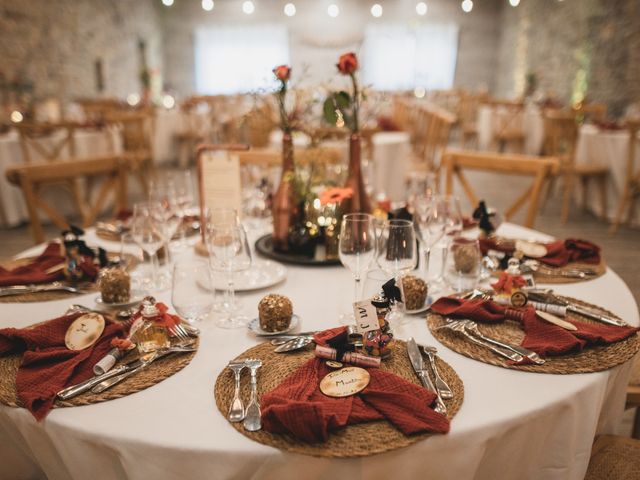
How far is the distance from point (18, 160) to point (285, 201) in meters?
4.09

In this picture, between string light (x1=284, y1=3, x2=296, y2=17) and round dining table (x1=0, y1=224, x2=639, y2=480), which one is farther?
string light (x1=284, y1=3, x2=296, y2=17)

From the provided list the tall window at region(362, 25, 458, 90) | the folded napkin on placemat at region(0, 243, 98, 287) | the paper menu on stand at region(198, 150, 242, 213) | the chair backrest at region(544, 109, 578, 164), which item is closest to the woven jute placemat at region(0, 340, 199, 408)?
the folded napkin on placemat at region(0, 243, 98, 287)

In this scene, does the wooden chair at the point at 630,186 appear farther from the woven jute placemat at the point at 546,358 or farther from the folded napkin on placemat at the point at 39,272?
the folded napkin on placemat at the point at 39,272

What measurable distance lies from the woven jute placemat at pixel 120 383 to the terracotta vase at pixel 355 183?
0.71m

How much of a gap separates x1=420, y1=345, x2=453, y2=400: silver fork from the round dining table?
3 cm

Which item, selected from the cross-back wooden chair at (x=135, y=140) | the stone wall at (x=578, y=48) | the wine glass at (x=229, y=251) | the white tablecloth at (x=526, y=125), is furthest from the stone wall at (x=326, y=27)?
the wine glass at (x=229, y=251)

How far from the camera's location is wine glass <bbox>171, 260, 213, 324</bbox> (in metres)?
1.07

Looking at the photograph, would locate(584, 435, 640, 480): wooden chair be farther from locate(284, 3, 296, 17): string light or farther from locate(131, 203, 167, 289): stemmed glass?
locate(284, 3, 296, 17): string light

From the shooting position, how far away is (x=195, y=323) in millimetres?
1104

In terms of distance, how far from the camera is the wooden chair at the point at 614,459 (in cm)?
107

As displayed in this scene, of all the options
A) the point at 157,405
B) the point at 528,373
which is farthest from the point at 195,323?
the point at 528,373

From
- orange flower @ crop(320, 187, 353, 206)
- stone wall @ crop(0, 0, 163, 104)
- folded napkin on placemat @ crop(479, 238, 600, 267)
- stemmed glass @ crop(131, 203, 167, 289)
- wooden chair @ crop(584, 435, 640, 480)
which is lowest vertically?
wooden chair @ crop(584, 435, 640, 480)

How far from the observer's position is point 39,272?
4.46 feet

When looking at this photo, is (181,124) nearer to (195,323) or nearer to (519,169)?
(519,169)
